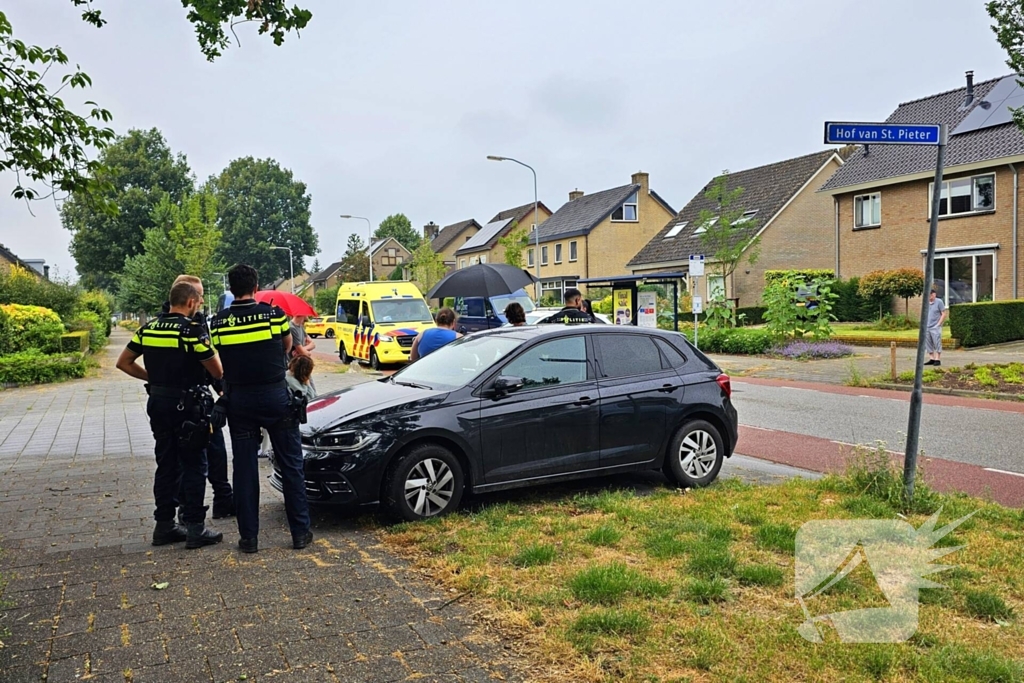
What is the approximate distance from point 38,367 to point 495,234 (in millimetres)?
49688

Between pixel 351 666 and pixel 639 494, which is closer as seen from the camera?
pixel 351 666

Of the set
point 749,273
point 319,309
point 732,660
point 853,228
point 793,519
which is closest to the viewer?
point 732,660

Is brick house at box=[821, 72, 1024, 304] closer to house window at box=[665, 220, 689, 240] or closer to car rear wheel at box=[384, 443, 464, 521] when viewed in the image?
house window at box=[665, 220, 689, 240]

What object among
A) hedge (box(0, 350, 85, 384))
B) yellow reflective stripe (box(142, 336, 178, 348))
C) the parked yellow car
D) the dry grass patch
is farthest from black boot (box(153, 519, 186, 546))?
the parked yellow car

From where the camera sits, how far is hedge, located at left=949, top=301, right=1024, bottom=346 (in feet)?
68.6

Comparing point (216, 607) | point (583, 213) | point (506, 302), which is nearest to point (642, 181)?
point (583, 213)

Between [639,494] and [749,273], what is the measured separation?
106ft

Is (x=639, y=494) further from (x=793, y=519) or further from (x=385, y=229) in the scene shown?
(x=385, y=229)

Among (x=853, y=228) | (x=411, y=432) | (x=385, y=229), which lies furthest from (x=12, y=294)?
(x=385, y=229)

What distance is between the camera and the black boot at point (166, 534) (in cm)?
557

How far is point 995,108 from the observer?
1106 inches

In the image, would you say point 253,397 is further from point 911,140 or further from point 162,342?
point 911,140

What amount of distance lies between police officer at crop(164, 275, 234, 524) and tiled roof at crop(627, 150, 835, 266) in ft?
106

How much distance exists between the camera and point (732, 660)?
11.8ft
